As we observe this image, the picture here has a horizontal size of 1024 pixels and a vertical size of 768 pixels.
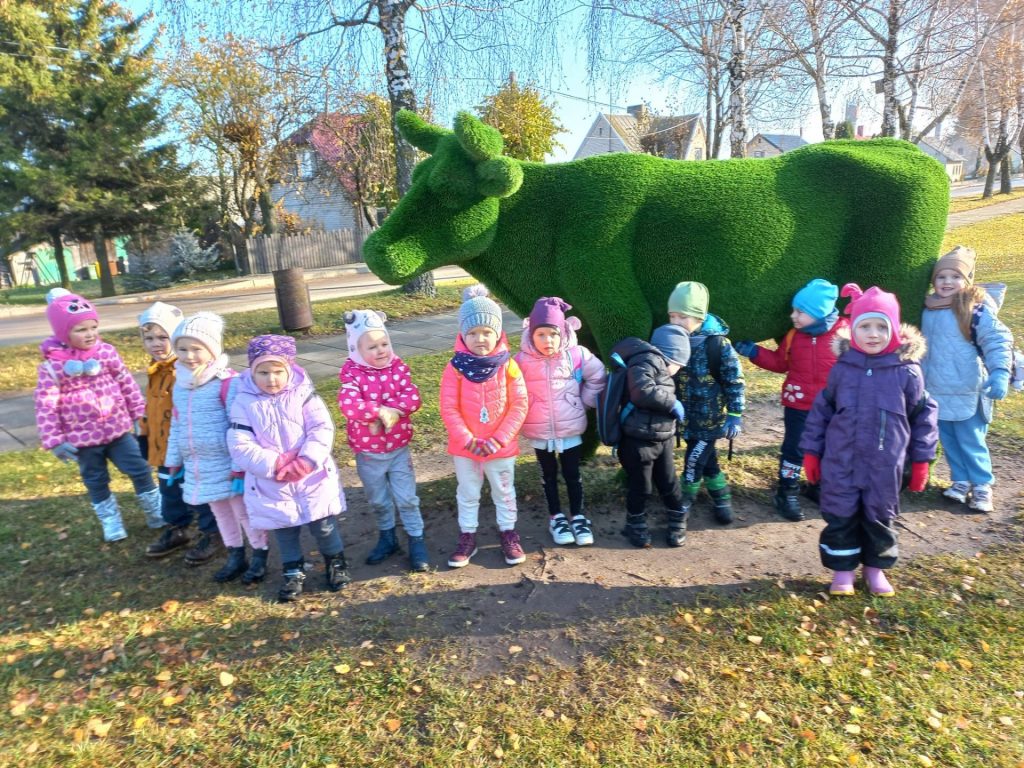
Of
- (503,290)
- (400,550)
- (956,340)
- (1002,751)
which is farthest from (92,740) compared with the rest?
(956,340)

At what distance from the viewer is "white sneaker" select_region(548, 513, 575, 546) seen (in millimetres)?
3851

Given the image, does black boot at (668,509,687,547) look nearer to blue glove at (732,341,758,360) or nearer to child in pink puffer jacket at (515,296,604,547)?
child in pink puffer jacket at (515,296,604,547)

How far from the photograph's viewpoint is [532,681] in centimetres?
276

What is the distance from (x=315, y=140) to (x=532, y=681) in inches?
997

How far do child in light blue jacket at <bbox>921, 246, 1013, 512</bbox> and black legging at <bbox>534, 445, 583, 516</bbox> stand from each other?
2369 millimetres

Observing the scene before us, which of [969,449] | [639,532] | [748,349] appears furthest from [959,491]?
[639,532]

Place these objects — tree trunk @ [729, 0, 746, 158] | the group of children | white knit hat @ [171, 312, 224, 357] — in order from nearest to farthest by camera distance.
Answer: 1. the group of children
2. white knit hat @ [171, 312, 224, 357]
3. tree trunk @ [729, 0, 746, 158]

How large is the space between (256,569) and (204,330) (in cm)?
139

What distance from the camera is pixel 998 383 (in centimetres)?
368

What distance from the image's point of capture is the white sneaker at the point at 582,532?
3.84 meters

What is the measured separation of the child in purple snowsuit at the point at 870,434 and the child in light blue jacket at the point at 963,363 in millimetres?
1092

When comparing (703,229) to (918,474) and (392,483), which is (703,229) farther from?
(392,483)

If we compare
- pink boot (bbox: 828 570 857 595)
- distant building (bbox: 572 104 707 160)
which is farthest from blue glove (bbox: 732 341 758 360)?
distant building (bbox: 572 104 707 160)

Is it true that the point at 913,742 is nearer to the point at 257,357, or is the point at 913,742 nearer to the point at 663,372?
the point at 663,372
